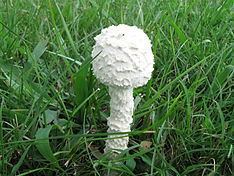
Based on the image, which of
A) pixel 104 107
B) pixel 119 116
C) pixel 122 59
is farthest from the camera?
pixel 104 107

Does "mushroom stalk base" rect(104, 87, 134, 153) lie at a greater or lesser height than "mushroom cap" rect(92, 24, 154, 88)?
lesser

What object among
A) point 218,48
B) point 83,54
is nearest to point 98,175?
point 83,54

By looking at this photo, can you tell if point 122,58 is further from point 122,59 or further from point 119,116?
point 119,116

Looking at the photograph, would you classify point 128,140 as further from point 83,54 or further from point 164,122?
point 83,54

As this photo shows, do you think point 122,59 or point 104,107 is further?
A: point 104,107

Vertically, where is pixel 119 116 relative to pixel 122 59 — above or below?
below

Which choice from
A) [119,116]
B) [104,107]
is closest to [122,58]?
[119,116]
